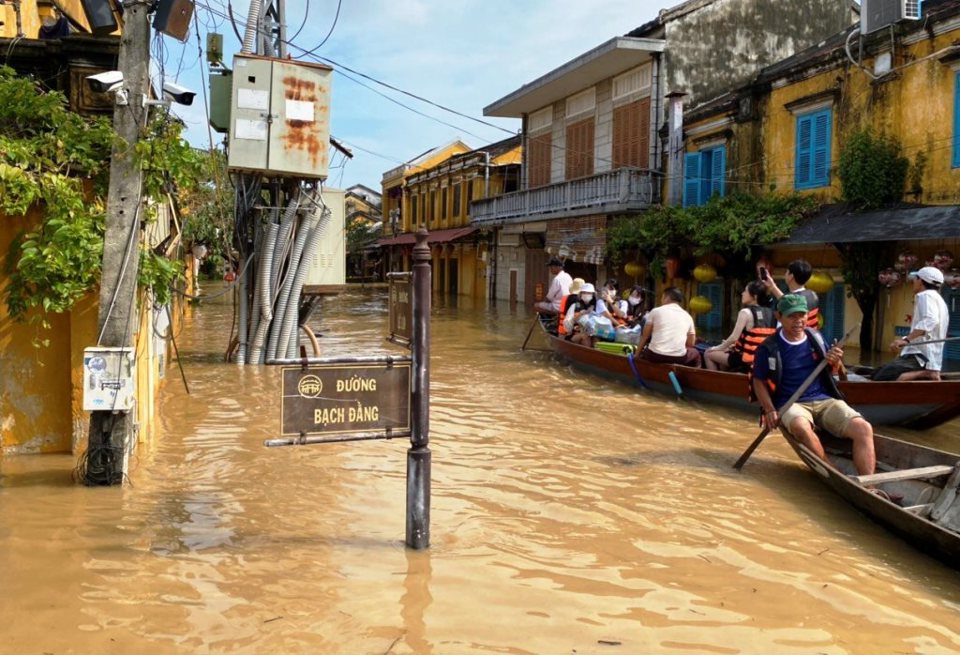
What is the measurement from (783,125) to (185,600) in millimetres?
16347

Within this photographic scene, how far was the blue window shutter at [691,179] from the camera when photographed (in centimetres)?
2041

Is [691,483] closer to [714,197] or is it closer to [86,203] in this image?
[86,203]

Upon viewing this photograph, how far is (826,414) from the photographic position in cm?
691

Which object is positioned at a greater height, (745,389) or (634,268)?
(634,268)

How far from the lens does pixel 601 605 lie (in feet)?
15.1

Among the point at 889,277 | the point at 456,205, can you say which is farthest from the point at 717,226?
the point at 456,205

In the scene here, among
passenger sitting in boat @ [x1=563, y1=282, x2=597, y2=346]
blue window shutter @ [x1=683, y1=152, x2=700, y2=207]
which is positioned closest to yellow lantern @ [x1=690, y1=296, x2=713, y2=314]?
blue window shutter @ [x1=683, y1=152, x2=700, y2=207]

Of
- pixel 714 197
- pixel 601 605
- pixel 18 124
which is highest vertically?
pixel 714 197

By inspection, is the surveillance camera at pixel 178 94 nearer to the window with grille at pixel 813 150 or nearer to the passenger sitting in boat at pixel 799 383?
the passenger sitting in boat at pixel 799 383

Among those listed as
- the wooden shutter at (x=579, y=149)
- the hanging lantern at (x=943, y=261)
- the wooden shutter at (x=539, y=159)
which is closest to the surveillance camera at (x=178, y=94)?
the hanging lantern at (x=943, y=261)

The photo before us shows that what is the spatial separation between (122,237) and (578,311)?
962cm

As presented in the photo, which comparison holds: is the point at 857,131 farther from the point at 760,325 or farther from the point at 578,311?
the point at 760,325

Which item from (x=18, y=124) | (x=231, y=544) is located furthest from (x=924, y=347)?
(x=18, y=124)

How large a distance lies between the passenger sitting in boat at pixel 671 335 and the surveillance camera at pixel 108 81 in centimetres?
725
